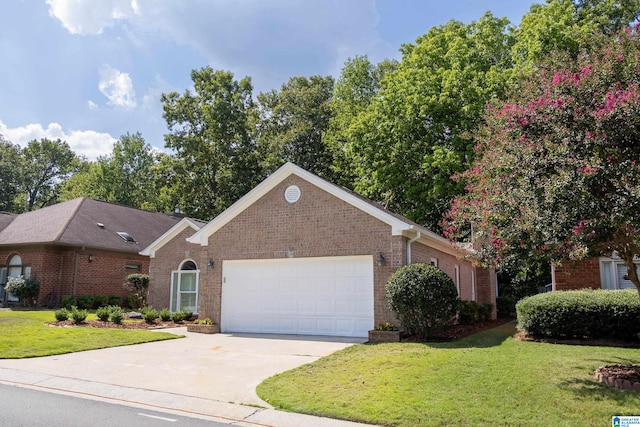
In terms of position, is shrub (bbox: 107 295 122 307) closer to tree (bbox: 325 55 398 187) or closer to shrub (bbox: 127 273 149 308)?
shrub (bbox: 127 273 149 308)

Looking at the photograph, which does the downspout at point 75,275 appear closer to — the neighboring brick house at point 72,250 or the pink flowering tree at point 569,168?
the neighboring brick house at point 72,250

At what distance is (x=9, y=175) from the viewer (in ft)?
176

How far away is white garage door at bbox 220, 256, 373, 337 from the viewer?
14180 millimetres

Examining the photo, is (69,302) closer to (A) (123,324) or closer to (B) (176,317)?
(A) (123,324)

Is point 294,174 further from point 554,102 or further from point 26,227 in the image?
point 26,227

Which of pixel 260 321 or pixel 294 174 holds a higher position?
pixel 294 174

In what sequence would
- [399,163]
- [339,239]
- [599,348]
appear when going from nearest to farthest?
[599,348] → [339,239] → [399,163]

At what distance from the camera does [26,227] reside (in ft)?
85.4

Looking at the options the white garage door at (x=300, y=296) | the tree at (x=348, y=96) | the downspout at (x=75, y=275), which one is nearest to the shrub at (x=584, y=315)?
the white garage door at (x=300, y=296)

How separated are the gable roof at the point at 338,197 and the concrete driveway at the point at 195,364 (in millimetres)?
3529

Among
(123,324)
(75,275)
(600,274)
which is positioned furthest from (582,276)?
A: (75,275)

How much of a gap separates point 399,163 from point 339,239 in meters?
12.4

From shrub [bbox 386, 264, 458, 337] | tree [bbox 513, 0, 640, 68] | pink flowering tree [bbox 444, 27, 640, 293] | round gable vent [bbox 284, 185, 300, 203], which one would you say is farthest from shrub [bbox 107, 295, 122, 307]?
tree [bbox 513, 0, 640, 68]

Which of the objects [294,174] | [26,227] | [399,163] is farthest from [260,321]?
[26,227]
